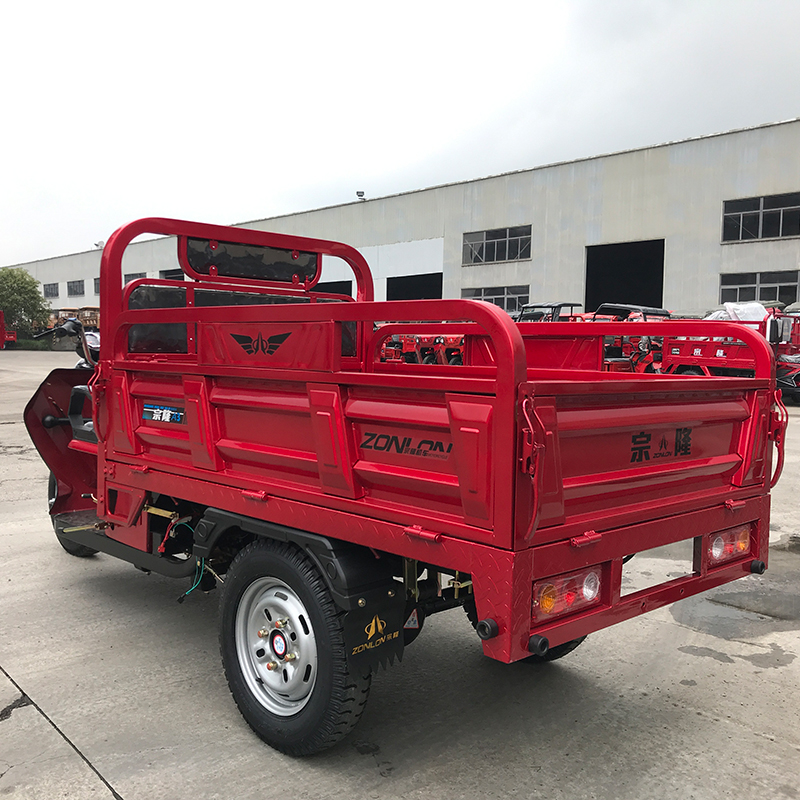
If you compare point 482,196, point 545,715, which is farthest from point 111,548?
point 482,196

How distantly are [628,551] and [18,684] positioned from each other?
9.27 ft

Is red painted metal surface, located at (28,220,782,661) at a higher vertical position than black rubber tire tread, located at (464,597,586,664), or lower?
higher

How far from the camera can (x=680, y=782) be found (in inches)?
111

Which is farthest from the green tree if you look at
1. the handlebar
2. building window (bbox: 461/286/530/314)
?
the handlebar

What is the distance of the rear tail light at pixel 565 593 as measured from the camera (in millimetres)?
2475

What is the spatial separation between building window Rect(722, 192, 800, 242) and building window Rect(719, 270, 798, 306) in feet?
4.02

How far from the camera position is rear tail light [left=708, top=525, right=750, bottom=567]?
3.18 metres

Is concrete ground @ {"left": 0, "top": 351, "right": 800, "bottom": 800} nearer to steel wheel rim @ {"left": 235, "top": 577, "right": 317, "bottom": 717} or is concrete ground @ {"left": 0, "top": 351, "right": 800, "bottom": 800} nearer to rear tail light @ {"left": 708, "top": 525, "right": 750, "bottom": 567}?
steel wheel rim @ {"left": 235, "top": 577, "right": 317, "bottom": 717}

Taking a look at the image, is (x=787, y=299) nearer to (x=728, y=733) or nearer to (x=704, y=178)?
(x=704, y=178)

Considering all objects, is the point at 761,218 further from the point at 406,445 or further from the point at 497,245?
the point at 406,445

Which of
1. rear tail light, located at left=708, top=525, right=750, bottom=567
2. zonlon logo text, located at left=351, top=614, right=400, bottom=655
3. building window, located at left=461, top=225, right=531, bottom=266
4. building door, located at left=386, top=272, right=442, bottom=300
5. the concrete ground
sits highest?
building window, located at left=461, top=225, right=531, bottom=266

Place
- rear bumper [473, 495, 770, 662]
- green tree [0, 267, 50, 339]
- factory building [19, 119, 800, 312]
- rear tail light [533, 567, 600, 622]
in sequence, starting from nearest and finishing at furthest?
1. rear bumper [473, 495, 770, 662]
2. rear tail light [533, 567, 600, 622]
3. factory building [19, 119, 800, 312]
4. green tree [0, 267, 50, 339]

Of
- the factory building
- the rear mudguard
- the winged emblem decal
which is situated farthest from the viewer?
the factory building

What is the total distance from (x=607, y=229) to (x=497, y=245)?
208 inches
